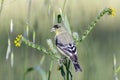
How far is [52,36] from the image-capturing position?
5863 mm

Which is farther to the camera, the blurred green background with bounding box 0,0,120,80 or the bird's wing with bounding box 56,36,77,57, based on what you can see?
the blurred green background with bounding box 0,0,120,80

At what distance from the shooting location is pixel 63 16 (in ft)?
10.7

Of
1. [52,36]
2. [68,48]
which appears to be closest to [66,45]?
[68,48]

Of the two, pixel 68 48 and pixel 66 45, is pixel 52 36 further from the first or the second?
pixel 68 48

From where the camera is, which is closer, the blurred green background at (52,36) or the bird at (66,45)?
the bird at (66,45)

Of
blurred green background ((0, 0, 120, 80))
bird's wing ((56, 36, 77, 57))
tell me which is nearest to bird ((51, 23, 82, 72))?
bird's wing ((56, 36, 77, 57))

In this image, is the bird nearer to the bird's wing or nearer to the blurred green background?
the bird's wing

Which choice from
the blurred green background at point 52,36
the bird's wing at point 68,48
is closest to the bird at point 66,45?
the bird's wing at point 68,48

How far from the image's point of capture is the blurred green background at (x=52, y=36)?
13.9 feet

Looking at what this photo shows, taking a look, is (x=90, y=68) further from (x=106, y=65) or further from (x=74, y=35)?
(x=106, y=65)

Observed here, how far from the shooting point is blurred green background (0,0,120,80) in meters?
4.23

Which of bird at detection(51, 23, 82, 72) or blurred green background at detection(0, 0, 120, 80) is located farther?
blurred green background at detection(0, 0, 120, 80)

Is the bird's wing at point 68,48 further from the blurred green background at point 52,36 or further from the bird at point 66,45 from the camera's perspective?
the blurred green background at point 52,36

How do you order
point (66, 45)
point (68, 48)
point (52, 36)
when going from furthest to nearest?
point (52, 36)
point (66, 45)
point (68, 48)
